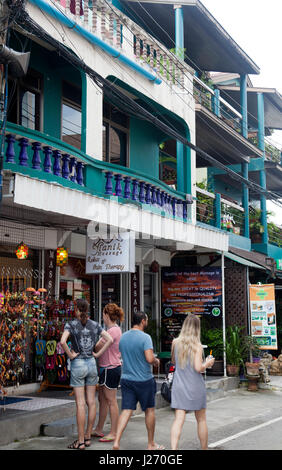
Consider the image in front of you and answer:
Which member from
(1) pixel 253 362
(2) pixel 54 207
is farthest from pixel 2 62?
(1) pixel 253 362

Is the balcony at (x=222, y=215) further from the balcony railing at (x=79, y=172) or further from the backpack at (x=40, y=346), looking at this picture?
the backpack at (x=40, y=346)

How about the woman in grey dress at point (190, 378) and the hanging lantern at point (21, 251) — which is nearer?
the woman in grey dress at point (190, 378)

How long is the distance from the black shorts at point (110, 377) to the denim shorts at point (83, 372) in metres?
0.37

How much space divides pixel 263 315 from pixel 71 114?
6.69 meters

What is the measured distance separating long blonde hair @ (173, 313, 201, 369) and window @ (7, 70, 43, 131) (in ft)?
19.5

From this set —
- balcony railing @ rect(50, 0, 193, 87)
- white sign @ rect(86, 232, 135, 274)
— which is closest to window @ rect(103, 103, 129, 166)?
balcony railing @ rect(50, 0, 193, 87)

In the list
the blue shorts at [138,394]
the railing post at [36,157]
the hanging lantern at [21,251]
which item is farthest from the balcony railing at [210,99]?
the blue shorts at [138,394]

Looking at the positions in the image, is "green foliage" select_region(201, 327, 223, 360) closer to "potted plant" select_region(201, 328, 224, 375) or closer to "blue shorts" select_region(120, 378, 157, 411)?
"potted plant" select_region(201, 328, 224, 375)

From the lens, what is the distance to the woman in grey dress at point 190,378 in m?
6.21

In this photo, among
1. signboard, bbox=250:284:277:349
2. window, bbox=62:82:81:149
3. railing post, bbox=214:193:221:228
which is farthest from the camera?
railing post, bbox=214:193:221:228

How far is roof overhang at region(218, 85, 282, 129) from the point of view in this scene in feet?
70.3

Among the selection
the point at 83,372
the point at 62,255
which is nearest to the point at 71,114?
the point at 62,255

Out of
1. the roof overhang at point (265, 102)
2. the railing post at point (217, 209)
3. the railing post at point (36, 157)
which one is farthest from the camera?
the roof overhang at point (265, 102)
